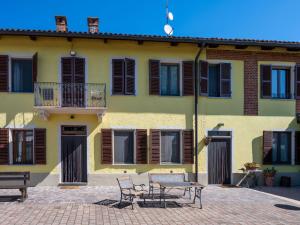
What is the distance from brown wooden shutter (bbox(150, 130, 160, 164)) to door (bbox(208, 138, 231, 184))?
2343 millimetres

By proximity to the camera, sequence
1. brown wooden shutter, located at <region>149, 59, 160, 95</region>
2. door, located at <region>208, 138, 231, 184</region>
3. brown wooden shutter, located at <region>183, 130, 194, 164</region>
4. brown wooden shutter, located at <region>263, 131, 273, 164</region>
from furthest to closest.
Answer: brown wooden shutter, located at <region>263, 131, 273, 164</region> < door, located at <region>208, 138, 231, 184</region> < brown wooden shutter, located at <region>183, 130, 194, 164</region> < brown wooden shutter, located at <region>149, 59, 160, 95</region>

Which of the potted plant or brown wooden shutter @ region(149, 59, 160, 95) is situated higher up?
brown wooden shutter @ region(149, 59, 160, 95)

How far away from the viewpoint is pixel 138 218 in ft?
26.0

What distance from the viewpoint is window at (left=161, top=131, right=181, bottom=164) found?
1324 centimetres

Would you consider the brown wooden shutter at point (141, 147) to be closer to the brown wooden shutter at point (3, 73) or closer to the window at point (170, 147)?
the window at point (170, 147)

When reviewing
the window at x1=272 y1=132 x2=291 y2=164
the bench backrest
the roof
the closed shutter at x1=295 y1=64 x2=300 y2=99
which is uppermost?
the roof

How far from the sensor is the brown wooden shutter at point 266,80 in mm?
13789

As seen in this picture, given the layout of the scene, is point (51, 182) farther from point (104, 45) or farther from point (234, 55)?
point (234, 55)

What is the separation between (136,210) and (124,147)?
178 inches

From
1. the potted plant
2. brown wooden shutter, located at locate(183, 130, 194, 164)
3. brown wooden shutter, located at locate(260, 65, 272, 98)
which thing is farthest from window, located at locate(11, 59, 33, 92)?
the potted plant

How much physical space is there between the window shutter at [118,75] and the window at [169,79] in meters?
1.74

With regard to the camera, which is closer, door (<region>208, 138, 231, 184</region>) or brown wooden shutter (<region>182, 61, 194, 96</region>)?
brown wooden shutter (<region>182, 61, 194, 96</region>)

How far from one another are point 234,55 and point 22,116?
936 cm

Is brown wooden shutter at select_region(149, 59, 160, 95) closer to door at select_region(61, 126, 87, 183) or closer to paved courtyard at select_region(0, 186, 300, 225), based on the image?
door at select_region(61, 126, 87, 183)
